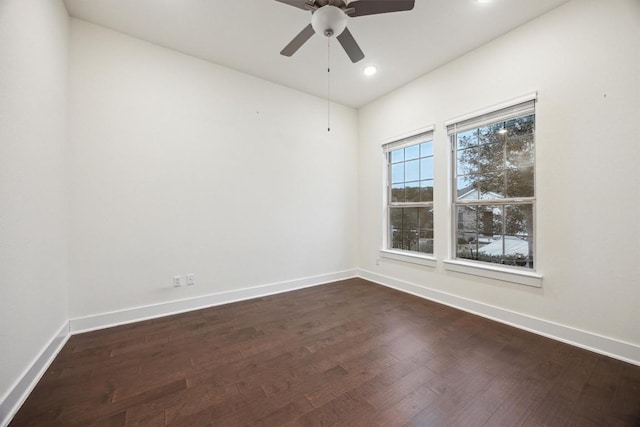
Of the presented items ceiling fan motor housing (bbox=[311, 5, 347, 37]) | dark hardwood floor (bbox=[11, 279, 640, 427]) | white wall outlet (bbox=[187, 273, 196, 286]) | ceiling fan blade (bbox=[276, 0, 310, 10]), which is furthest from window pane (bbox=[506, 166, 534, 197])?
white wall outlet (bbox=[187, 273, 196, 286])

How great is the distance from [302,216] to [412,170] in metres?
1.88

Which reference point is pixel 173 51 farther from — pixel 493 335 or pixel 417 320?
pixel 493 335

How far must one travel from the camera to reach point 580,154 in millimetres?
2270

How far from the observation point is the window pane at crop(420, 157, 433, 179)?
11.8 ft

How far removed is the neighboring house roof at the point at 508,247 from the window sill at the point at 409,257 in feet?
2.18

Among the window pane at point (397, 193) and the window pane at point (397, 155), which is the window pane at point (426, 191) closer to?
the window pane at point (397, 193)

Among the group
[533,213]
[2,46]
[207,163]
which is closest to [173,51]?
[207,163]

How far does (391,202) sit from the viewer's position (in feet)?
14.0

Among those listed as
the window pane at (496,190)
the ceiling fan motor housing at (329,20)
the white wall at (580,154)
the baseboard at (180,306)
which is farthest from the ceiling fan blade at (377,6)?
the baseboard at (180,306)

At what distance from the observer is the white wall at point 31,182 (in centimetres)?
150

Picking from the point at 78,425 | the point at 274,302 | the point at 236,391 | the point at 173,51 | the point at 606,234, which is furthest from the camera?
the point at 274,302

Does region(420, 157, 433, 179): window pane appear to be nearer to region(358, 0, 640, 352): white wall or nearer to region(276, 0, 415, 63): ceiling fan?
region(358, 0, 640, 352): white wall

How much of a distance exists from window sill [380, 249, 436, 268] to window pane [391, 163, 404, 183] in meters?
1.18

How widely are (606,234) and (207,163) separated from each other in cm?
414
